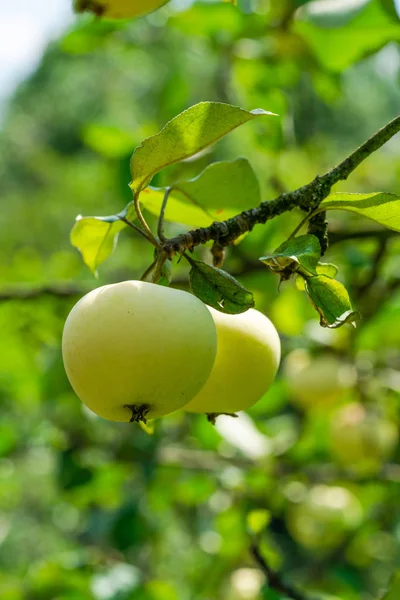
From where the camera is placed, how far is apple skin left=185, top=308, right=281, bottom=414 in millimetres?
553

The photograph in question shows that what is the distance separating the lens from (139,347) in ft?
1.54

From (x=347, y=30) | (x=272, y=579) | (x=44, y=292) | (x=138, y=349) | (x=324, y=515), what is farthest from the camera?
(x=324, y=515)

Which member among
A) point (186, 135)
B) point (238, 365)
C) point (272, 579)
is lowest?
point (272, 579)

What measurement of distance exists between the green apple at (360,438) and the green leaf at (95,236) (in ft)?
3.33

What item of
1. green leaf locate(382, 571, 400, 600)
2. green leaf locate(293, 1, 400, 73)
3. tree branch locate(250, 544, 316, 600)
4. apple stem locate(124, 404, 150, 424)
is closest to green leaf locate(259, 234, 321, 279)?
apple stem locate(124, 404, 150, 424)

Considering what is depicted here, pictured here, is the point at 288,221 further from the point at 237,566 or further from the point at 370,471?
the point at 237,566

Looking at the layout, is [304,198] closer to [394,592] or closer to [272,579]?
[394,592]

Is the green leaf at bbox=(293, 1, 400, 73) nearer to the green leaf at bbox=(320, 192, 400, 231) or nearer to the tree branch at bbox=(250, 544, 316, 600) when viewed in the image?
the green leaf at bbox=(320, 192, 400, 231)

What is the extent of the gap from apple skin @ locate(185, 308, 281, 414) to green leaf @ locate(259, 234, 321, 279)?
2.2 inches

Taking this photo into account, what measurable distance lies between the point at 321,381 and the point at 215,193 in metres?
0.99

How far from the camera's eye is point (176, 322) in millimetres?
473

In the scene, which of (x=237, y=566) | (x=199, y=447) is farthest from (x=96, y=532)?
(x=237, y=566)

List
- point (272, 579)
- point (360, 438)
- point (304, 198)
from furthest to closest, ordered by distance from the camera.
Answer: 1. point (360, 438)
2. point (272, 579)
3. point (304, 198)

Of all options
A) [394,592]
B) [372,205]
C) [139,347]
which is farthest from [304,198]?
[394,592]
